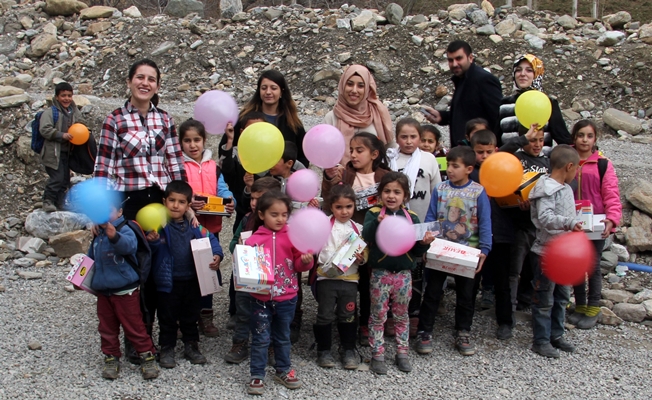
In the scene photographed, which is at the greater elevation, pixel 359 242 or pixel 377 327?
pixel 359 242

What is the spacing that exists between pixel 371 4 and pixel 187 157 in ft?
80.8

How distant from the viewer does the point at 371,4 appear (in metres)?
27.1

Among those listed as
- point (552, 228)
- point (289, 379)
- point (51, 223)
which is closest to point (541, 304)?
point (552, 228)

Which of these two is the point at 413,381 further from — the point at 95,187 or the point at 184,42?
the point at 184,42

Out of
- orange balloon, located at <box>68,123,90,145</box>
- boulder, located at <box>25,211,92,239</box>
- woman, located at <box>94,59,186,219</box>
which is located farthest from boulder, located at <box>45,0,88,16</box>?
woman, located at <box>94,59,186,219</box>

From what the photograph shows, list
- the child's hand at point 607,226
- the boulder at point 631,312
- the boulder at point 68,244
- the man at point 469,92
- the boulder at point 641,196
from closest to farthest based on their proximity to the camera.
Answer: the child's hand at point 607,226 < the boulder at point 631,312 < the man at point 469,92 < the boulder at point 641,196 < the boulder at point 68,244

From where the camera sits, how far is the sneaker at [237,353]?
4027mm

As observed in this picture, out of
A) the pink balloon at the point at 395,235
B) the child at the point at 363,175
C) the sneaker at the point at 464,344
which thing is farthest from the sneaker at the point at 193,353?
the sneaker at the point at 464,344

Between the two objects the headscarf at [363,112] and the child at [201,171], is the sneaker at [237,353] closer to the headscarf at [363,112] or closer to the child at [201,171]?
the child at [201,171]

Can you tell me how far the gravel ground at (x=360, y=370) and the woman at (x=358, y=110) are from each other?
1638 mm

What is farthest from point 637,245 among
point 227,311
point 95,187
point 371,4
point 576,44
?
point 371,4

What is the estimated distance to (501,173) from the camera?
159 inches

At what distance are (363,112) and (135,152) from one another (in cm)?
176

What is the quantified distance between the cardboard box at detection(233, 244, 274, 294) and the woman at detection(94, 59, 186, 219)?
0.89 meters
